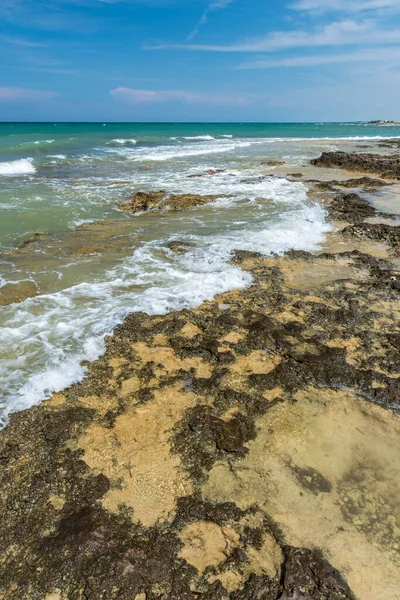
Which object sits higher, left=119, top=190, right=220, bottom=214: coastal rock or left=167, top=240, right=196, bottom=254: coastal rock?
left=119, top=190, right=220, bottom=214: coastal rock

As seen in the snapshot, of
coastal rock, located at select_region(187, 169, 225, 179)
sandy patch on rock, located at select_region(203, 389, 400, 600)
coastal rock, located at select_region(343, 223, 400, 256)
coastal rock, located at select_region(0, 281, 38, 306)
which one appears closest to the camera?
sandy patch on rock, located at select_region(203, 389, 400, 600)

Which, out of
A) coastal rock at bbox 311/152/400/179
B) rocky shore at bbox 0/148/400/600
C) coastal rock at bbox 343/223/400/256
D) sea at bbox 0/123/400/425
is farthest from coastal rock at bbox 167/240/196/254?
coastal rock at bbox 311/152/400/179

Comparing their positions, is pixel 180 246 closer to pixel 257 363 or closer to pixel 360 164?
pixel 257 363

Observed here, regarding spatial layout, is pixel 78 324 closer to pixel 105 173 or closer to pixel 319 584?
pixel 319 584

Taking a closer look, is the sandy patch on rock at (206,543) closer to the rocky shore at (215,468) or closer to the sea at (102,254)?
the rocky shore at (215,468)

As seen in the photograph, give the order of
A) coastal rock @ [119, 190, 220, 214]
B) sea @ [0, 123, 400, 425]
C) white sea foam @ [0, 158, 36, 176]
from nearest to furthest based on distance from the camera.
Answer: sea @ [0, 123, 400, 425], coastal rock @ [119, 190, 220, 214], white sea foam @ [0, 158, 36, 176]

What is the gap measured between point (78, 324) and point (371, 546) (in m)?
4.92

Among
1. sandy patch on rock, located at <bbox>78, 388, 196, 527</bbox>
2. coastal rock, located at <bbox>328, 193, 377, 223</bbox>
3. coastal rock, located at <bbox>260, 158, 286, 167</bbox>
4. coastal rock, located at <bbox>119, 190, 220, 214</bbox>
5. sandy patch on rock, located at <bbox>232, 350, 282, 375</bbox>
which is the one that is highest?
coastal rock, located at <bbox>260, 158, 286, 167</bbox>

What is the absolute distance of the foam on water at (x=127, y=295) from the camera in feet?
16.4

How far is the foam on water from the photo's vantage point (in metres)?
4.98

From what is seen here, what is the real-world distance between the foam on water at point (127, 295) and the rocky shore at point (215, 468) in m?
0.38

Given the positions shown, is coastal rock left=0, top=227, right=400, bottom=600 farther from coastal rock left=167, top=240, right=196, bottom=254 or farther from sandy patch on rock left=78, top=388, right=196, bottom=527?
coastal rock left=167, top=240, right=196, bottom=254

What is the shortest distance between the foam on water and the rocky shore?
0.38 meters

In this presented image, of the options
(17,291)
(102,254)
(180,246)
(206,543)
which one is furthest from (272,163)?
(206,543)
